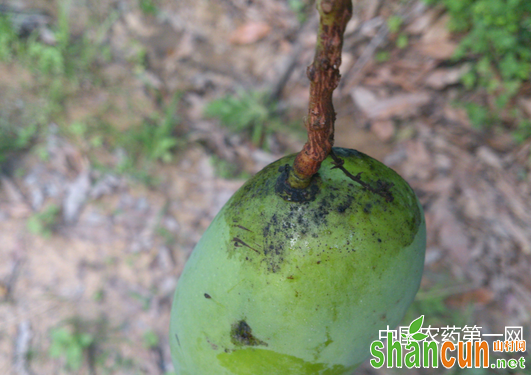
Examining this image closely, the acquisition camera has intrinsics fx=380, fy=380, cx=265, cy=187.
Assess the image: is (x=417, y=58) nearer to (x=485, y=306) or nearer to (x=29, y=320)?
(x=485, y=306)

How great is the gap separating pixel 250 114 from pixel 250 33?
2.78 ft

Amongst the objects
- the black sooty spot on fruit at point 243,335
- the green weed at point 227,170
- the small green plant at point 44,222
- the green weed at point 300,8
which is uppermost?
the green weed at point 300,8

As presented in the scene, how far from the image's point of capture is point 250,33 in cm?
308

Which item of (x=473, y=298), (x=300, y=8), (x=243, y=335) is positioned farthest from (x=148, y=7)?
(x=473, y=298)

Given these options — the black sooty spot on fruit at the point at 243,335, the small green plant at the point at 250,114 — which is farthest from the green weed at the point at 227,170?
the black sooty spot on fruit at the point at 243,335

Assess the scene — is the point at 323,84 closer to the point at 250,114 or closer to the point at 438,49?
the point at 250,114

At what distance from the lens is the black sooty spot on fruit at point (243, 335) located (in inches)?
32.1

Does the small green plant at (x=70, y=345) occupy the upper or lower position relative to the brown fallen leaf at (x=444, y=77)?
lower

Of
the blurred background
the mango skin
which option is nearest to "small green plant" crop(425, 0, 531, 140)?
the blurred background

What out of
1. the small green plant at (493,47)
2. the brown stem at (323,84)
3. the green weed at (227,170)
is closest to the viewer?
the brown stem at (323,84)

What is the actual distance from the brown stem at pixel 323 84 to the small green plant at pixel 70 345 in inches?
76.7

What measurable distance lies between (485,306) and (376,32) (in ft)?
6.23

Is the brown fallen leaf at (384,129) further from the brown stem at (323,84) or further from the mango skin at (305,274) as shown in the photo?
the brown stem at (323,84)

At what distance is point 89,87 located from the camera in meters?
2.79
